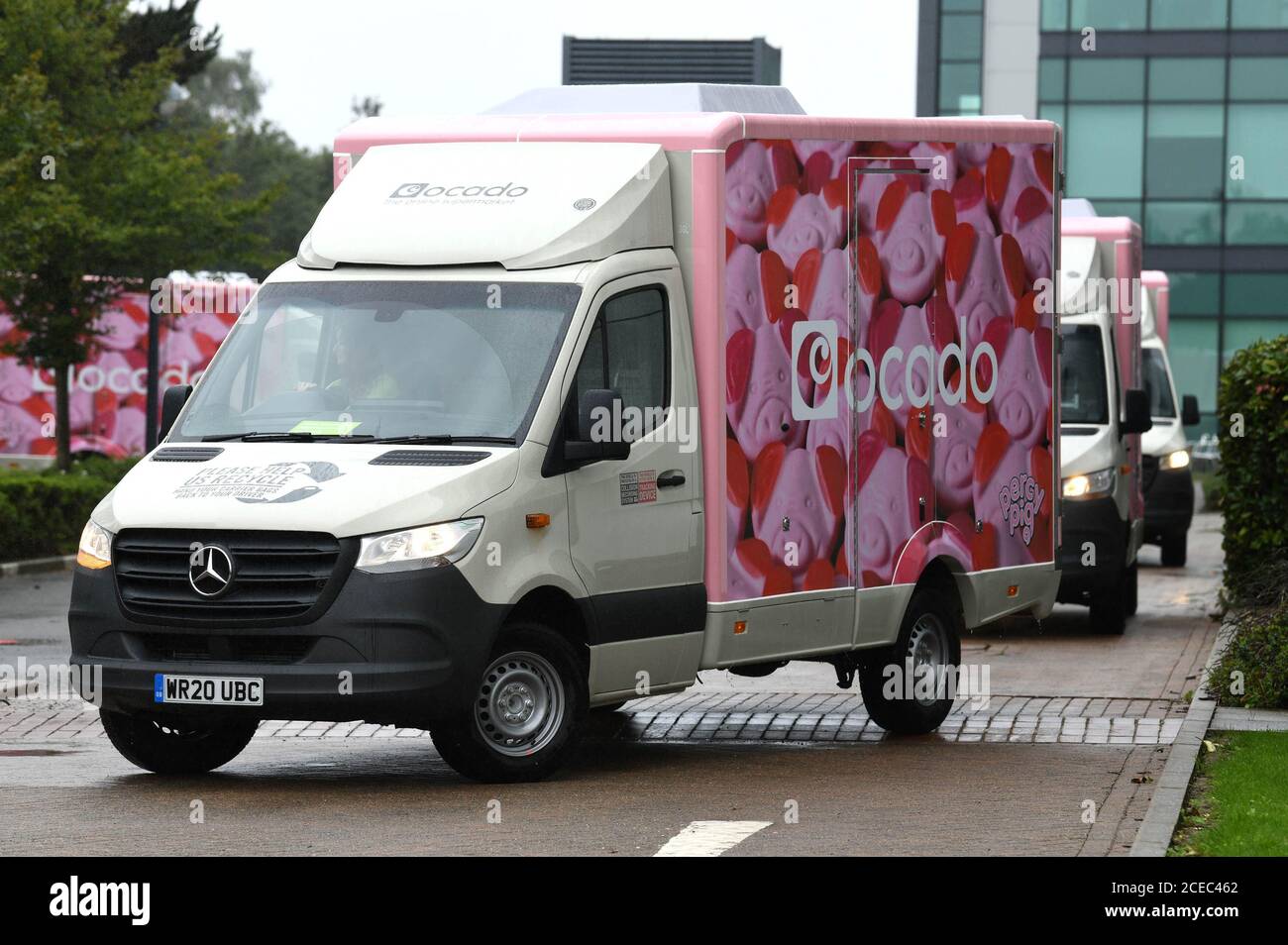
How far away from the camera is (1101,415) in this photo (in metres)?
18.7

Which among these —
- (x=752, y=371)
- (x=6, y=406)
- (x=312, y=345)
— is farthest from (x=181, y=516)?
(x=6, y=406)

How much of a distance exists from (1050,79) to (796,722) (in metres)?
42.5

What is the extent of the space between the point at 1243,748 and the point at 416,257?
15.4ft

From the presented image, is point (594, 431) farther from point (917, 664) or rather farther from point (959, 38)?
point (959, 38)

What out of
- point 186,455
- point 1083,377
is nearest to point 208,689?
point 186,455

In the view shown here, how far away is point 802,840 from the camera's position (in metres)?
9.14

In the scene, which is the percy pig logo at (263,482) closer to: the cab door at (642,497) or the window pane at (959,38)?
the cab door at (642,497)

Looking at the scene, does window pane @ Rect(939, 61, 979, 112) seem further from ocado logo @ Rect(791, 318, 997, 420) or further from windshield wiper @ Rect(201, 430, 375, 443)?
windshield wiper @ Rect(201, 430, 375, 443)

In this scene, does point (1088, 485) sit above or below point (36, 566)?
above

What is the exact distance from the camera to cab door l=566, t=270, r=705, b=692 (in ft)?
35.0

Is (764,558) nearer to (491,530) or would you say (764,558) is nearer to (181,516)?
(491,530)

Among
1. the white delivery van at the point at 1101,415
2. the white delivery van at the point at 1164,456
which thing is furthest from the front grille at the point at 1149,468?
the white delivery van at the point at 1101,415

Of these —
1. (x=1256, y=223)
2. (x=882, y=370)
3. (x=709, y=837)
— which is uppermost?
(x=1256, y=223)

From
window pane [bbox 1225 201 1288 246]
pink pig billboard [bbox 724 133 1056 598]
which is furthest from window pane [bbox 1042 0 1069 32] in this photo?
pink pig billboard [bbox 724 133 1056 598]
